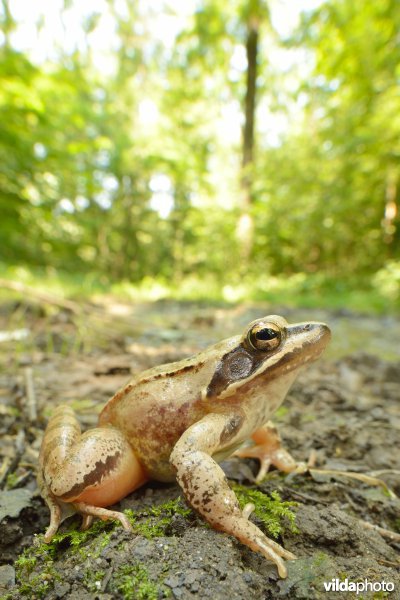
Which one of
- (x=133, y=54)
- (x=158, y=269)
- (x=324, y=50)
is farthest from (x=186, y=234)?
(x=324, y=50)

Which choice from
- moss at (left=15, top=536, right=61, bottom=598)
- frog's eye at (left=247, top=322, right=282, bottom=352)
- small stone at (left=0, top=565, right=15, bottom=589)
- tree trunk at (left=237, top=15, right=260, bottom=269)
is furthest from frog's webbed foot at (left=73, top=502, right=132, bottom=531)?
tree trunk at (left=237, top=15, right=260, bottom=269)

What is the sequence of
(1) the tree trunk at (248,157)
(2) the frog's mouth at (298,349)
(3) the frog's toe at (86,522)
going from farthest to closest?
(1) the tree trunk at (248,157) < (2) the frog's mouth at (298,349) < (3) the frog's toe at (86,522)

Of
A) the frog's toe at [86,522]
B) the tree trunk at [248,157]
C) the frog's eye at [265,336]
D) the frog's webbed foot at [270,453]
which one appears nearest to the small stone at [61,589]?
the frog's toe at [86,522]

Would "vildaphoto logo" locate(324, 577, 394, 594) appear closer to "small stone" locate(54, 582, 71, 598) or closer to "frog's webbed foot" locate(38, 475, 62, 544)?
"small stone" locate(54, 582, 71, 598)

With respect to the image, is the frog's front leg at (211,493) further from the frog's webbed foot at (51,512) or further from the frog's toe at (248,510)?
the frog's webbed foot at (51,512)

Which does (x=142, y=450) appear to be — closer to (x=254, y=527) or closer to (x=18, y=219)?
(x=254, y=527)

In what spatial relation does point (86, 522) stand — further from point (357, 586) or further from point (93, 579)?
point (357, 586)

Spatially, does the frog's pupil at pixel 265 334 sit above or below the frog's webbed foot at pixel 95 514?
above
